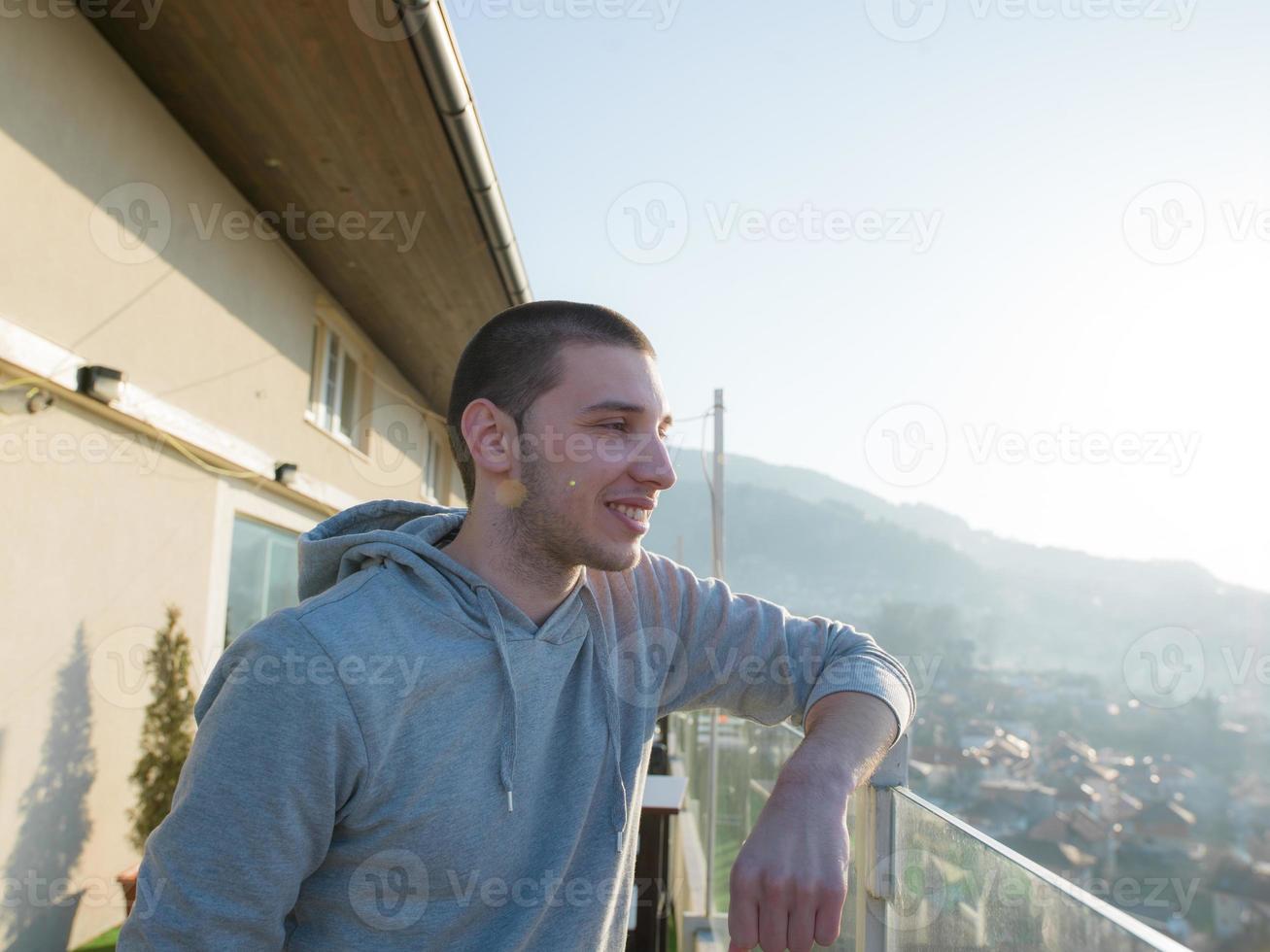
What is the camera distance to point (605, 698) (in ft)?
5.79

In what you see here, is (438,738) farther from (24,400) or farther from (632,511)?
(24,400)

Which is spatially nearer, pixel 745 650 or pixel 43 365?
pixel 745 650

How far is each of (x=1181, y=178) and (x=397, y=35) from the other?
13.8ft

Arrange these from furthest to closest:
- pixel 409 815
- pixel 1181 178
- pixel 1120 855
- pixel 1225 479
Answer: pixel 1225 479, pixel 1120 855, pixel 1181 178, pixel 409 815

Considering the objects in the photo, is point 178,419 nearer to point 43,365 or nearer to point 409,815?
point 43,365

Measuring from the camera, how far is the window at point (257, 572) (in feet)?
20.7

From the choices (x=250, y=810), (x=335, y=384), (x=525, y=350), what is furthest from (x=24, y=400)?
(x=335, y=384)

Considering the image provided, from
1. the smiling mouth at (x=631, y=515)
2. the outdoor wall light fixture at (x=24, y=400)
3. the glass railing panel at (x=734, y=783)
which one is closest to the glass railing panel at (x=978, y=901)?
the glass railing panel at (x=734, y=783)

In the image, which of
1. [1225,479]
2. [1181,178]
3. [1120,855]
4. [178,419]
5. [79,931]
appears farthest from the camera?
[1225,479]

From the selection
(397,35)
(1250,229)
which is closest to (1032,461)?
(1250,229)

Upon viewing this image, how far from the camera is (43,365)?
3943mm

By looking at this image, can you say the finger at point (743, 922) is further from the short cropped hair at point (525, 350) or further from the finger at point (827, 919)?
the short cropped hair at point (525, 350)

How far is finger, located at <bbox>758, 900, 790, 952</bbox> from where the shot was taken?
1240 mm

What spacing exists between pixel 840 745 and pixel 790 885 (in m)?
0.31
